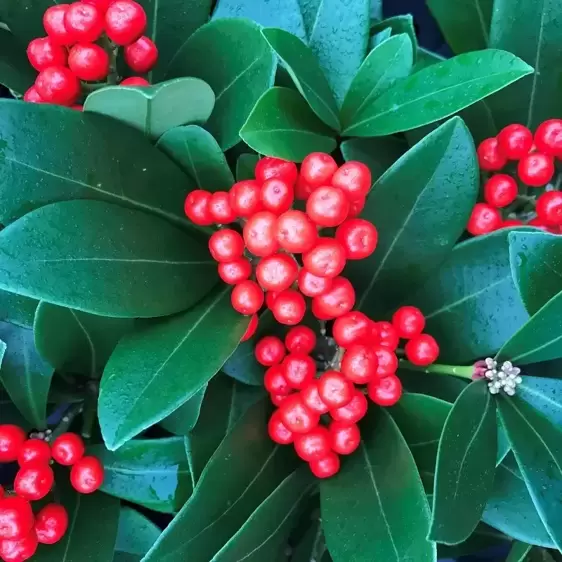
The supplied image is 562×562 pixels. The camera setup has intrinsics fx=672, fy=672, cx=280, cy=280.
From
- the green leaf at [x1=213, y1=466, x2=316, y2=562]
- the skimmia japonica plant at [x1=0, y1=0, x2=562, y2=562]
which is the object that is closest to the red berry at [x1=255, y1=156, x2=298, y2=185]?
the skimmia japonica plant at [x1=0, y1=0, x2=562, y2=562]

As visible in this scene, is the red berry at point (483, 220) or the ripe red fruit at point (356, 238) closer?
the ripe red fruit at point (356, 238)

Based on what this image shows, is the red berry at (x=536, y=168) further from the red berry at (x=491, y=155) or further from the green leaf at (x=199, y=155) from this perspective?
the green leaf at (x=199, y=155)

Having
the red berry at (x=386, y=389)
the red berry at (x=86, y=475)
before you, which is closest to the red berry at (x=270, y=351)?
the red berry at (x=386, y=389)

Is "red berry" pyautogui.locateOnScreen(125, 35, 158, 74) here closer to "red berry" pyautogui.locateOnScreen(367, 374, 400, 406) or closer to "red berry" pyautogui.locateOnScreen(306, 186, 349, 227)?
"red berry" pyautogui.locateOnScreen(306, 186, 349, 227)

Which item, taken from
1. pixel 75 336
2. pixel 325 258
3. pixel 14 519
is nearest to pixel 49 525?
pixel 14 519

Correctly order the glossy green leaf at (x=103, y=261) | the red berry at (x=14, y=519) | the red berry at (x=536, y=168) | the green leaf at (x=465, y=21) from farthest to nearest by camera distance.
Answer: the green leaf at (x=465, y=21) → the red berry at (x=536, y=168) → the red berry at (x=14, y=519) → the glossy green leaf at (x=103, y=261)

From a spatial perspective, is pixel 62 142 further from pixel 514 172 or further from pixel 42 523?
pixel 514 172
